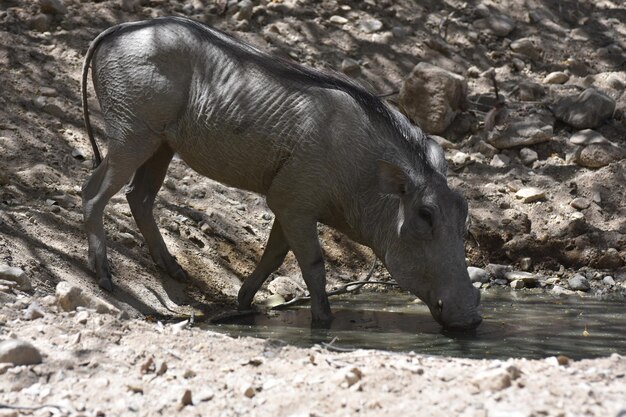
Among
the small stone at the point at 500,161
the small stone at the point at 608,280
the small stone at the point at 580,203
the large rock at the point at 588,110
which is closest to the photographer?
the small stone at the point at 608,280

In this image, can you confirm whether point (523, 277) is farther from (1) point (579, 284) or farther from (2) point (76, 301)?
(2) point (76, 301)

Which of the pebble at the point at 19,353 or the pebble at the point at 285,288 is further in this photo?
the pebble at the point at 285,288

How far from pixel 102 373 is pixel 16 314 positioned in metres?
0.92

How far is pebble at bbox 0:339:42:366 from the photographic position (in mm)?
3943

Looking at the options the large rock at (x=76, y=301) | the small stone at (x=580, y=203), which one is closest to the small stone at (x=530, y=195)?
the small stone at (x=580, y=203)

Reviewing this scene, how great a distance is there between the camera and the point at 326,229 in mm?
8117

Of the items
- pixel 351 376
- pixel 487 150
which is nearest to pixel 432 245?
pixel 351 376

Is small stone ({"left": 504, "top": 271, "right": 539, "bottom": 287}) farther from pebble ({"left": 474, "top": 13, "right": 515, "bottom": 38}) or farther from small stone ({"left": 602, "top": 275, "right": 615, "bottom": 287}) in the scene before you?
pebble ({"left": 474, "top": 13, "right": 515, "bottom": 38})

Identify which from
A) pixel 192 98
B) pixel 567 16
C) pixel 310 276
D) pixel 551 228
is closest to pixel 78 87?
pixel 192 98

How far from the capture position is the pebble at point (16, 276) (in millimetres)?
5594

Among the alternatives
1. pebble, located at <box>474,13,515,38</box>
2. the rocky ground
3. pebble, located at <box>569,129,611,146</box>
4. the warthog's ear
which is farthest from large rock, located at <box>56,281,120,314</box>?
pebble, located at <box>474,13,515,38</box>

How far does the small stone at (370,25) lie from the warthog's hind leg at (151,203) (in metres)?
4.06

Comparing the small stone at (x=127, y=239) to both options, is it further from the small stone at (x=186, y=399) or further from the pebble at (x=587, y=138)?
the pebble at (x=587, y=138)

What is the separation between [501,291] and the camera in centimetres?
749
